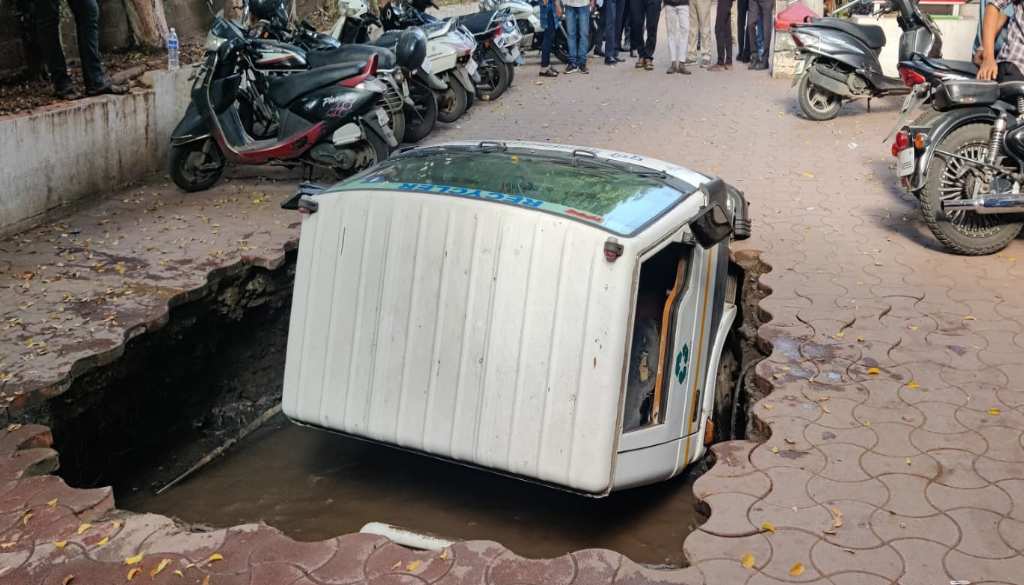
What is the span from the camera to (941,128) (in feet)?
21.9

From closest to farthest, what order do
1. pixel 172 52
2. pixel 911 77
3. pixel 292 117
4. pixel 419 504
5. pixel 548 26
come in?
pixel 419 504 → pixel 911 77 → pixel 292 117 → pixel 172 52 → pixel 548 26

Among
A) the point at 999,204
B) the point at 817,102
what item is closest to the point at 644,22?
the point at 817,102

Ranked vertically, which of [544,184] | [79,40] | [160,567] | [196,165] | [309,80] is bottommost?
[160,567]

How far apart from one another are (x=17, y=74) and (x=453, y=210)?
6.62 m

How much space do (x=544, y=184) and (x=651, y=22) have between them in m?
11.7

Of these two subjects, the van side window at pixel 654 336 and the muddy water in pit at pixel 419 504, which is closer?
the van side window at pixel 654 336

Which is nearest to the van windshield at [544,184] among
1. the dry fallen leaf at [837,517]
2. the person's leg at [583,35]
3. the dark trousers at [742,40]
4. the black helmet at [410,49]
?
the dry fallen leaf at [837,517]

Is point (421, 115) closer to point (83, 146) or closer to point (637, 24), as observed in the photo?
point (83, 146)

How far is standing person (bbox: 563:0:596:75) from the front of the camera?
14469 mm

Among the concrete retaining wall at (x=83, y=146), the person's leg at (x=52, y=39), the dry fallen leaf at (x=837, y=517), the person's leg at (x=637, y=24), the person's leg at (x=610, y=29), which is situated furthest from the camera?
the person's leg at (x=610, y=29)

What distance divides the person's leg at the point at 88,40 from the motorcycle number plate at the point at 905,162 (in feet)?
22.4

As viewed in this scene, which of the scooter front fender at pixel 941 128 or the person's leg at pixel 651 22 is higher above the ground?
the person's leg at pixel 651 22

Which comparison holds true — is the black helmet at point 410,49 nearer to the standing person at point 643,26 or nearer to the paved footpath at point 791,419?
the paved footpath at point 791,419

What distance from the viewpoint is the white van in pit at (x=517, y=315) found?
4.18m
